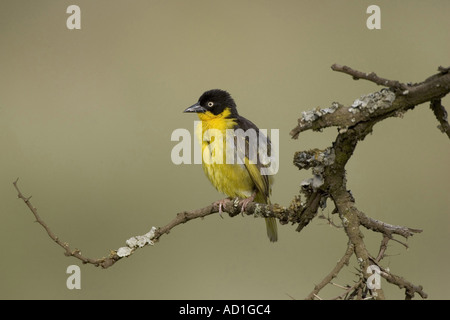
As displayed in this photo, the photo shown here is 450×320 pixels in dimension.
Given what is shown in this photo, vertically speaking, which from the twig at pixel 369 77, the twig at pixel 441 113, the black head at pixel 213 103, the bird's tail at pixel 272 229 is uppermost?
the black head at pixel 213 103

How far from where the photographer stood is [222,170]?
196 inches

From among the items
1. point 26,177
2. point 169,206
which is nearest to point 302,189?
point 169,206

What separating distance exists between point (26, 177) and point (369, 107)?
9.03m

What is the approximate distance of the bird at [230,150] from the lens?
473cm

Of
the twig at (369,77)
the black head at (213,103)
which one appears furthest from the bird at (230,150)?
the twig at (369,77)

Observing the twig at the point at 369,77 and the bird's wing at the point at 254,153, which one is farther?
the bird's wing at the point at 254,153

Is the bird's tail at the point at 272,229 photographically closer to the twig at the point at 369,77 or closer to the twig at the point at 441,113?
the twig at the point at 441,113

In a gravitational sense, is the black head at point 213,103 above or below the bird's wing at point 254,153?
above

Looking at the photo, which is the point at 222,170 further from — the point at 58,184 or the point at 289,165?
the point at 58,184

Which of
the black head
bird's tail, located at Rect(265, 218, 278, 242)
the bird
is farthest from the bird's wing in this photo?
bird's tail, located at Rect(265, 218, 278, 242)

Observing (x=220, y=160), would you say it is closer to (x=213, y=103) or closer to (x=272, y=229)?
(x=213, y=103)

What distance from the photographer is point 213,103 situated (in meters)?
5.16

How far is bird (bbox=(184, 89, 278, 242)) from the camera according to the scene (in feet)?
15.5

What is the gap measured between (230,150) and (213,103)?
0.56 m
